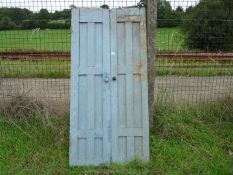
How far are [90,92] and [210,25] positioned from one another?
2.83m

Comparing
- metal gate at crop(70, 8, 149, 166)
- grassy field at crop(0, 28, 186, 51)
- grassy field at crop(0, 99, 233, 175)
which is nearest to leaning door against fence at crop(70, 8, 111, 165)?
metal gate at crop(70, 8, 149, 166)

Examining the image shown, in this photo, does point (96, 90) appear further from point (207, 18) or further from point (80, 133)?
point (207, 18)

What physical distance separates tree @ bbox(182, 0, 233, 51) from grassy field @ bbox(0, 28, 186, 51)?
0.86 ft

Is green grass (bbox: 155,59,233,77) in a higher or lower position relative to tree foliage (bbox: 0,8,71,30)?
lower

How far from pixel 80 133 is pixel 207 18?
3231 mm

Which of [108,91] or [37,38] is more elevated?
[37,38]

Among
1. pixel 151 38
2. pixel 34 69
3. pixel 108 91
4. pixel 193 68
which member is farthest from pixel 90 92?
pixel 34 69

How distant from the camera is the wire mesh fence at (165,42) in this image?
23.5 ft

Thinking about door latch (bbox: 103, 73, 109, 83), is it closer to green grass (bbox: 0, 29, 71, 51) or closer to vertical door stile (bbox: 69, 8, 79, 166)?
vertical door stile (bbox: 69, 8, 79, 166)

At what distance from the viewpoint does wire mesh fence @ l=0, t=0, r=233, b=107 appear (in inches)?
282

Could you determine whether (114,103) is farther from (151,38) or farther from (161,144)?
(151,38)

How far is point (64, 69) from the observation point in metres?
9.43

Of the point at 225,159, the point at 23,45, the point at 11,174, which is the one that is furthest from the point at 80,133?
the point at 23,45

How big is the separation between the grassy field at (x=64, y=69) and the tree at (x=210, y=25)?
562 millimetres
